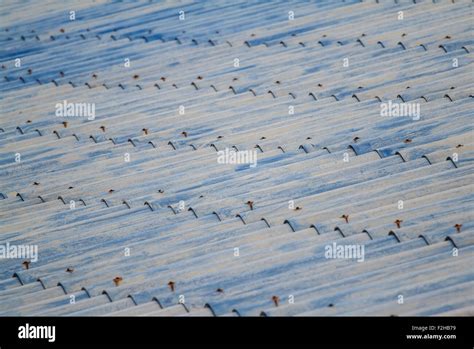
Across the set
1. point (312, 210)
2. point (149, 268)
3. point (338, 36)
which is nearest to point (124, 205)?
point (149, 268)

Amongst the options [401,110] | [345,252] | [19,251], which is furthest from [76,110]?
[345,252]

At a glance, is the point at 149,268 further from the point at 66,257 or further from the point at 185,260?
→ the point at 66,257

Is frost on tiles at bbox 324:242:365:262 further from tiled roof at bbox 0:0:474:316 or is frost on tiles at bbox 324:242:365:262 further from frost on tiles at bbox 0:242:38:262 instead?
frost on tiles at bbox 0:242:38:262

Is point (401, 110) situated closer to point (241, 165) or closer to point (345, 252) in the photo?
point (241, 165)

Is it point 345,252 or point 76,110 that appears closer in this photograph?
point 345,252

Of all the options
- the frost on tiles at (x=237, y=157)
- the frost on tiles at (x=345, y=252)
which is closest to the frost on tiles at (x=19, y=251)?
the frost on tiles at (x=237, y=157)

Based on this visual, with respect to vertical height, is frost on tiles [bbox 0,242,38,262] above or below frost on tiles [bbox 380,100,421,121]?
below

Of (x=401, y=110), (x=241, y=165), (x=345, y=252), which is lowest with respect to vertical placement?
(x=345, y=252)

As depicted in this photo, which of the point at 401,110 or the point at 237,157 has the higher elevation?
the point at 401,110

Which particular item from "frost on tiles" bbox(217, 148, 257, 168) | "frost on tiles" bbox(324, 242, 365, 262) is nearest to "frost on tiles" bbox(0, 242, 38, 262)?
"frost on tiles" bbox(217, 148, 257, 168)
